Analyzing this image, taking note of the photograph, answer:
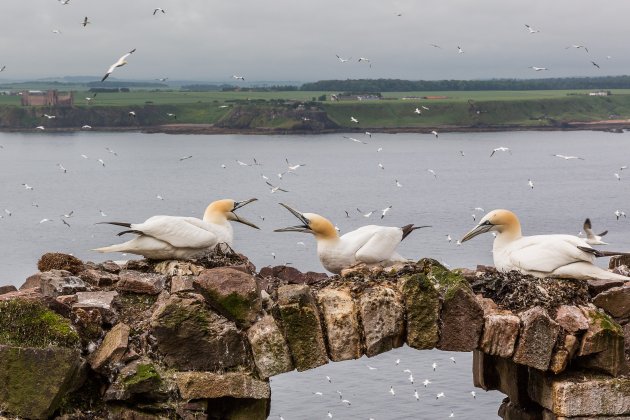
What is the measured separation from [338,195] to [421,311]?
79.0m

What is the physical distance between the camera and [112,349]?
11.5m

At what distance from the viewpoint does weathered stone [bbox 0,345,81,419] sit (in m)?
11.1

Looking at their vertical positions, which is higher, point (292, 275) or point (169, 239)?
point (169, 239)

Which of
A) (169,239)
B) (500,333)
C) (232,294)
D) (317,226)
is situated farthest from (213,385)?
(500,333)

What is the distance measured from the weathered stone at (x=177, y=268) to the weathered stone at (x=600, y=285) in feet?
14.5

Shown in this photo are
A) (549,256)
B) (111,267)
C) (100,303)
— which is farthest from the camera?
(111,267)

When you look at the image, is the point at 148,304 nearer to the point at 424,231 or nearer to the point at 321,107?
the point at 424,231

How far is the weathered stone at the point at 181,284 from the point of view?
12.3m

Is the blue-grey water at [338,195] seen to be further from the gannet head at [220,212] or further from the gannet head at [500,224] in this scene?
the gannet head at [220,212]

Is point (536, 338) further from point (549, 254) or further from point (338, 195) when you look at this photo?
point (338, 195)

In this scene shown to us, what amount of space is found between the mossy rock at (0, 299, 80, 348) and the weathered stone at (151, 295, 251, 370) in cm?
86

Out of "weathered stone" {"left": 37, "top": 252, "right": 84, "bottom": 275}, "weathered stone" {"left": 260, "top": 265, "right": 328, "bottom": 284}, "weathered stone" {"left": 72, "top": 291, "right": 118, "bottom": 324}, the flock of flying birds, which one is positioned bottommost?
the flock of flying birds

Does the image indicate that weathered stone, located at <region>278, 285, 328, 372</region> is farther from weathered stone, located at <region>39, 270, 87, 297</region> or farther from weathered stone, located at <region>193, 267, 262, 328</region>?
weathered stone, located at <region>39, 270, 87, 297</region>

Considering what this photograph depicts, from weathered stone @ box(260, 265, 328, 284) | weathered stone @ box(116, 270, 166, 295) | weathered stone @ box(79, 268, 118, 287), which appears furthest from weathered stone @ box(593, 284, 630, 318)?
weathered stone @ box(79, 268, 118, 287)
